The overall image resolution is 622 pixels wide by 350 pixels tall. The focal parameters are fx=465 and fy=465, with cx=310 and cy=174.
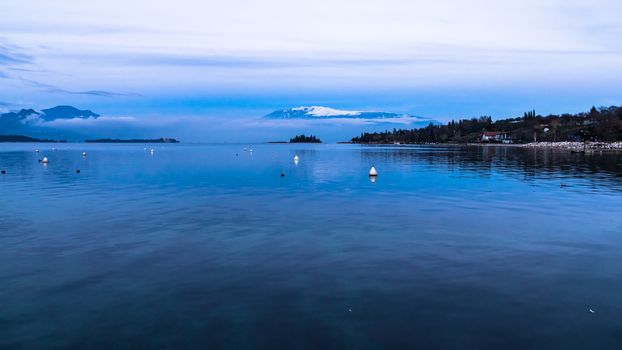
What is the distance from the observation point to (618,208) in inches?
1485

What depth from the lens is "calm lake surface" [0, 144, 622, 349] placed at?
14.1 metres

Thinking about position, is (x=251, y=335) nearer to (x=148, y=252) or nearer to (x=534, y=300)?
(x=534, y=300)

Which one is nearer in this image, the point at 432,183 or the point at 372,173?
the point at 432,183

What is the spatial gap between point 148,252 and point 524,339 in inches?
701

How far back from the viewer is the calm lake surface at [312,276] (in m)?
14.1

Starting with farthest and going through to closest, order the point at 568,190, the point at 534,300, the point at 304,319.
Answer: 1. the point at 568,190
2. the point at 534,300
3. the point at 304,319

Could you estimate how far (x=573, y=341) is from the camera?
13.5m

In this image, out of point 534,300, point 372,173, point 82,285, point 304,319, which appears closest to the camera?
point 304,319

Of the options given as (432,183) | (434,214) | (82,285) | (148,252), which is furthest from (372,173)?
(82,285)

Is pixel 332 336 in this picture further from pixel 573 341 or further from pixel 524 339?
pixel 573 341

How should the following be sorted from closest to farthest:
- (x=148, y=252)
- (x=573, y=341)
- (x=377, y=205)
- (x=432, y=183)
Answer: (x=573, y=341) < (x=148, y=252) < (x=377, y=205) < (x=432, y=183)

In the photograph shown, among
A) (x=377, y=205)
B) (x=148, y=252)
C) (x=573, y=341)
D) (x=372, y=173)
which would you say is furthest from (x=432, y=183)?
(x=573, y=341)

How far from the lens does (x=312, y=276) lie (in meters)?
19.7

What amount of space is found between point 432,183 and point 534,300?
147 ft
